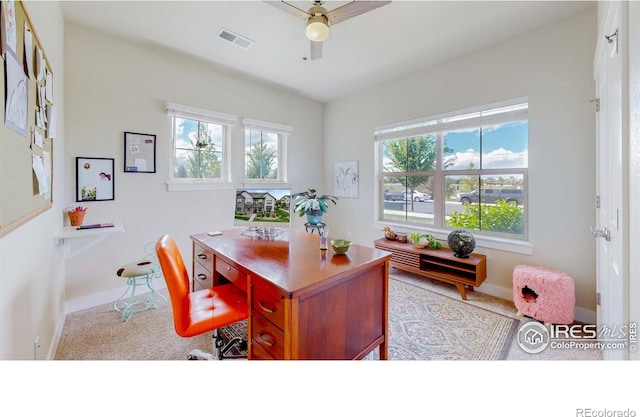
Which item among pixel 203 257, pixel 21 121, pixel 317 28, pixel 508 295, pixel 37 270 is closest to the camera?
pixel 21 121

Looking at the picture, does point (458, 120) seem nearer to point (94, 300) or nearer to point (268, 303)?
point (268, 303)

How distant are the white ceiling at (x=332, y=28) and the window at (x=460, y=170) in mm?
762

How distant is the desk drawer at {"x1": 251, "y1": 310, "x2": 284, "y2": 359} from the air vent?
8.98ft

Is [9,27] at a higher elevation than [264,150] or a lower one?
lower

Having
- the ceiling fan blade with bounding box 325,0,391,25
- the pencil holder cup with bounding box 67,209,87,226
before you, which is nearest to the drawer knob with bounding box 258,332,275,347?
the ceiling fan blade with bounding box 325,0,391,25

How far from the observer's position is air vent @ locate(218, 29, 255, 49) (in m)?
2.59

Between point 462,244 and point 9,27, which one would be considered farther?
point 462,244

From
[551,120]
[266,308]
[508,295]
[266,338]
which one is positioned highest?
[551,120]

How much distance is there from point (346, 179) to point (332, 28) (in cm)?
236

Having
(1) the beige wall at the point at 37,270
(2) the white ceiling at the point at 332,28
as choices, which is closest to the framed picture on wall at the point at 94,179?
(1) the beige wall at the point at 37,270

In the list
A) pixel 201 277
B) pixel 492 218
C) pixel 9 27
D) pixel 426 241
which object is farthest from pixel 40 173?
pixel 492 218

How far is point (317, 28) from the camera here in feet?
5.86

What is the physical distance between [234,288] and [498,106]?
128 inches
